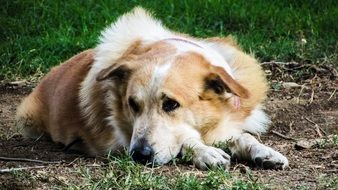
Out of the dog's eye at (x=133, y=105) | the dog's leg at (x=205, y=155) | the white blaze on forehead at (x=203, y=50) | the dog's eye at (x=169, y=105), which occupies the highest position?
the white blaze on forehead at (x=203, y=50)

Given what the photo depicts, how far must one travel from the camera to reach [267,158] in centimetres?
493

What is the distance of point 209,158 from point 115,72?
3.18ft

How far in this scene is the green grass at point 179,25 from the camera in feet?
27.7

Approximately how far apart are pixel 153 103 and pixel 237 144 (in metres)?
0.59

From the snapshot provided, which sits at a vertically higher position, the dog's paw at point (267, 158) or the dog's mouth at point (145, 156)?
the dog's paw at point (267, 158)

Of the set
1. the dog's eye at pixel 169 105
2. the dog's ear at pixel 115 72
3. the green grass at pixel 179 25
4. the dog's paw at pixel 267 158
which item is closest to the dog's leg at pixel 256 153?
the dog's paw at pixel 267 158

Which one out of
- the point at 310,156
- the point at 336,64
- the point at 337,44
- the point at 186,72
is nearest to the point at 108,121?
the point at 186,72

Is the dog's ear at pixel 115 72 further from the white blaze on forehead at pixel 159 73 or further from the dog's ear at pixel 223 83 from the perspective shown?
the dog's ear at pixel 223 83

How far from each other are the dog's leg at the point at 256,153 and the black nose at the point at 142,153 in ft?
1.91

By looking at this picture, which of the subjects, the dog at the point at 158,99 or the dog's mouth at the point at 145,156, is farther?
the dog at the point at 158,99

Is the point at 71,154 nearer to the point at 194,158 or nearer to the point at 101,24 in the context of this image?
the point at 194,158

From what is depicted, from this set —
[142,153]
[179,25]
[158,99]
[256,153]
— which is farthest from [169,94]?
[179,25]

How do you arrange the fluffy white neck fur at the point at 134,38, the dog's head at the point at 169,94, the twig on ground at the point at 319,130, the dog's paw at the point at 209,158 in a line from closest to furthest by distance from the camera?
the dog's paw at the point at 209,158, the dog's head at the point at 169,94, the fluffy white neck fur at the point at 134,38, the twig on ground at the point at 319,130

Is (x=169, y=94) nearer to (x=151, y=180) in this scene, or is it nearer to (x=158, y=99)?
(x=158, y=99)
